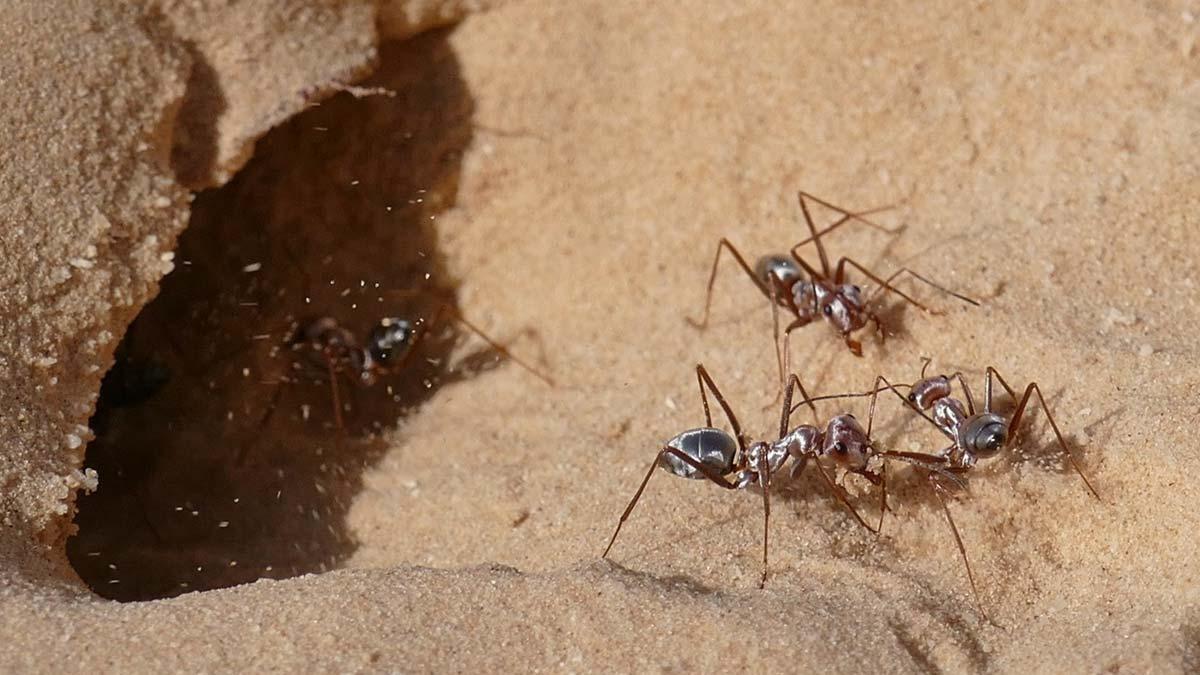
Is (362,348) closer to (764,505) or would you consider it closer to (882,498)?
(764,505)

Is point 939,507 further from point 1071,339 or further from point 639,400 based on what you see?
point 639,400

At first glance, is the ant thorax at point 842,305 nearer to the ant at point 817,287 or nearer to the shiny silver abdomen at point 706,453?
the ant at point 817,287

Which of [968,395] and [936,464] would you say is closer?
[936,464]

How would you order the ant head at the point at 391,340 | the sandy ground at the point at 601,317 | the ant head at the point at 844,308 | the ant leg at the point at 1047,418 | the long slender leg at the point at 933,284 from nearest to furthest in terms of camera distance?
the sandy ground at the point at 601,317 < the ant leg at the point at 1047,418 < the long slender leg at the point at 933,284 < the ant head at the point at 844,308 < the ant head at the point at 391,340

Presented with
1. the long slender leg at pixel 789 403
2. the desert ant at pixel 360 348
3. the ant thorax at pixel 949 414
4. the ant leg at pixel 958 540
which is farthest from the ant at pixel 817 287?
the desert ant at pixel 360 348

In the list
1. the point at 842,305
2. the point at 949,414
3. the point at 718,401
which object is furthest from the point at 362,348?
the point at 949,414

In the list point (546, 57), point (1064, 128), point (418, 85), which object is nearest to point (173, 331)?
point (418, 85)
